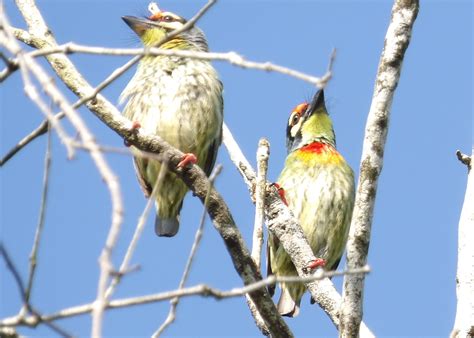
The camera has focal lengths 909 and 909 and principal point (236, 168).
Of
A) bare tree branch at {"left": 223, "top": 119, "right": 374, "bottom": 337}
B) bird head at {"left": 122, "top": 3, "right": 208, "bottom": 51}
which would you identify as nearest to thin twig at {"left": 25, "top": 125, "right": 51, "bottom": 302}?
bare tree branch at {"left": 223, "top": 119, "right": 374, "bottom": 337}

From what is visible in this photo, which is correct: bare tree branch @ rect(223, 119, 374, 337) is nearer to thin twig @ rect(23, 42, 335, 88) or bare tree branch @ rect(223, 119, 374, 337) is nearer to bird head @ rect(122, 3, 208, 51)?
bird head @ rect(122, 3, 208, 51)

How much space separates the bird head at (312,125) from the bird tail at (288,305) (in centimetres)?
124

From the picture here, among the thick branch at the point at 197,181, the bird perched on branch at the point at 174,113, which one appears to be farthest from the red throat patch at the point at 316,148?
the thick branch at the point at 197,181

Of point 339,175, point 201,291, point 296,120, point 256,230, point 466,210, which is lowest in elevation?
Answer: point 201,291

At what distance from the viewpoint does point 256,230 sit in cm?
433

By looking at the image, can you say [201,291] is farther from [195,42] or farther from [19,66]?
[195,42]

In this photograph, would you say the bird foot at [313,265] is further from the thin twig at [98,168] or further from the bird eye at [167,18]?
the thin twig at [98,168]

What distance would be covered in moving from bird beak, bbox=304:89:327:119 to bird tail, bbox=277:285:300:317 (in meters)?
1.53

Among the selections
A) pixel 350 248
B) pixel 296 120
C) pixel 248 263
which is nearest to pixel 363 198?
pixel 350 248

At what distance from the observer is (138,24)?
617cm

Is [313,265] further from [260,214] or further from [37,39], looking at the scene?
[37,39]

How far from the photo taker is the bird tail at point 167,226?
18.9 feet

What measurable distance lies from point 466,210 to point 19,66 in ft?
9.24

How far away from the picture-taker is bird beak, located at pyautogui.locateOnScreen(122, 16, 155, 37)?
616cm
